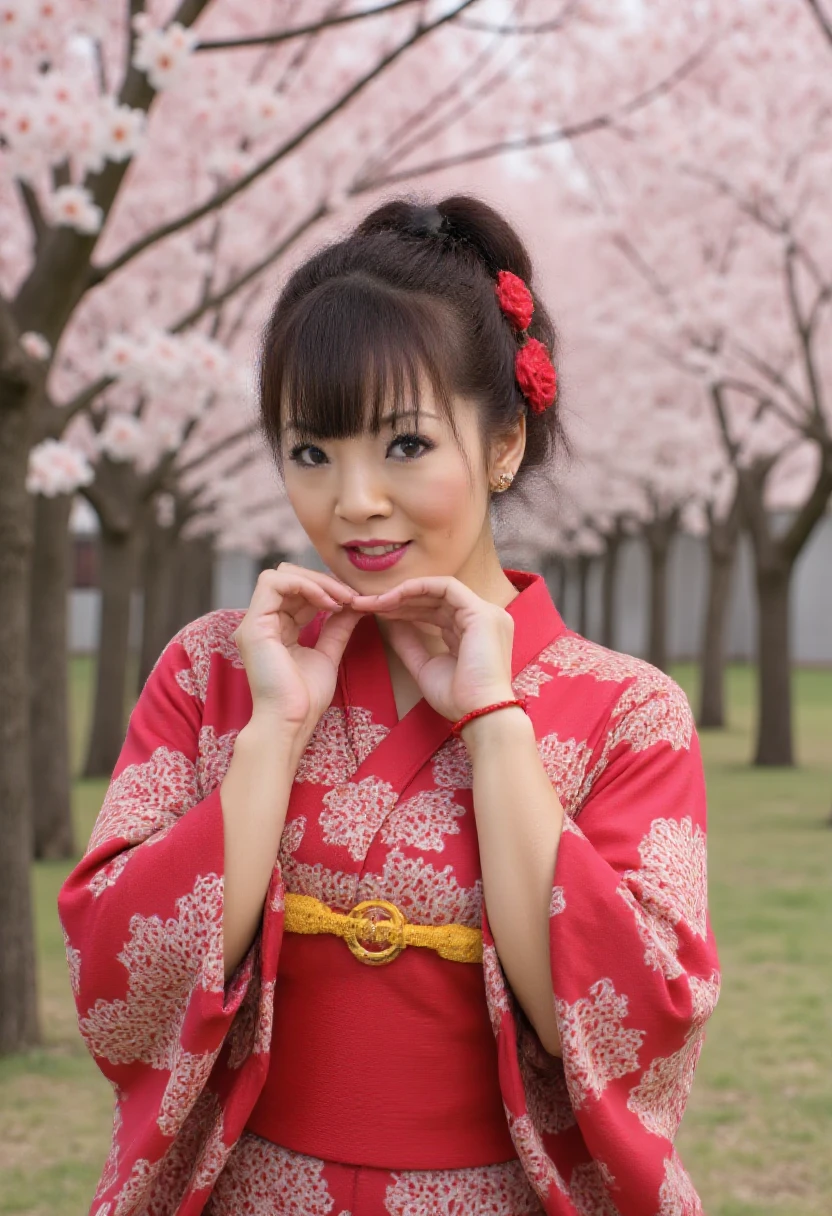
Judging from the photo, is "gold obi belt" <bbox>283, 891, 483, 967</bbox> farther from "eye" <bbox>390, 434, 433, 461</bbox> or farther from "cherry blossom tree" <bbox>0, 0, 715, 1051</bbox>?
"cherry blossom tree" <bbox>0, 0, 715, 1051</bbox>

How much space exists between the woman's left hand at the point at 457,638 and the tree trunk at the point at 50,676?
704 centimetres

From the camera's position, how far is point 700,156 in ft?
34.9

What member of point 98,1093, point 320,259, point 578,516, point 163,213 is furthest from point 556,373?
point 578,516

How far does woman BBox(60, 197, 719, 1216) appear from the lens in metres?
1.54

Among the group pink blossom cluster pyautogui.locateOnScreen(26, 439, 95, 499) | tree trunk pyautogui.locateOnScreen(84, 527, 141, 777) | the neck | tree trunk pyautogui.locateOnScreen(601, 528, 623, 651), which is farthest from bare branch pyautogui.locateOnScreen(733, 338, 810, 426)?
tree trunk pyautogui.locateOnScreen(601, 528, 623, 651)

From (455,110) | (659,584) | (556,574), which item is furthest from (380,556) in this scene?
(556,574)

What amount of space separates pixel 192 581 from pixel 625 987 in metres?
21.3

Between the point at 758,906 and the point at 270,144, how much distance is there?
606cm

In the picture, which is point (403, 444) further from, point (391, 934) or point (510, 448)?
point (391, 934)

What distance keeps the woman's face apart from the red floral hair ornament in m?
0.13

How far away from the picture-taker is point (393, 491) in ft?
5.38

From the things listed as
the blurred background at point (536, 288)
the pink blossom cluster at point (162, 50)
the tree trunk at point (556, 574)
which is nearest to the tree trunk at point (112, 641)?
the blurred background at point (536, 288)

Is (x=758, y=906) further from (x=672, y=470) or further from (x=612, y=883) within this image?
(x=672, y=470)

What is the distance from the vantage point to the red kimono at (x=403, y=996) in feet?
5.00
